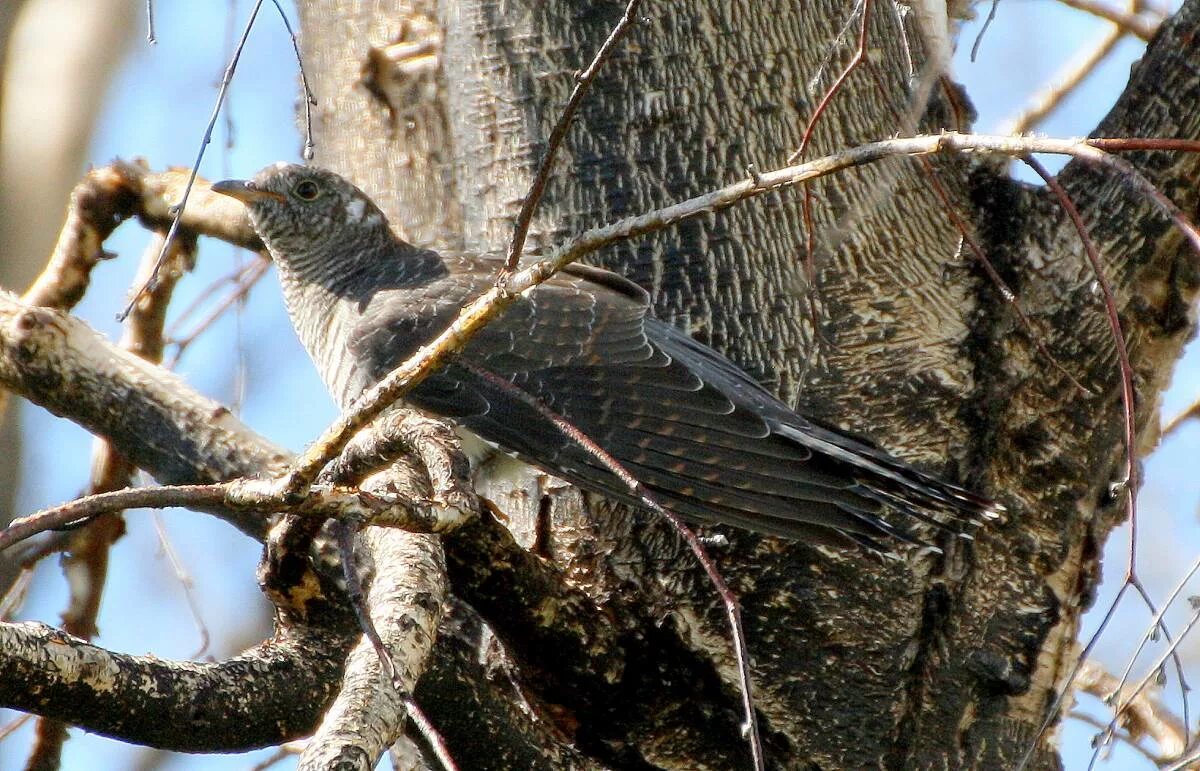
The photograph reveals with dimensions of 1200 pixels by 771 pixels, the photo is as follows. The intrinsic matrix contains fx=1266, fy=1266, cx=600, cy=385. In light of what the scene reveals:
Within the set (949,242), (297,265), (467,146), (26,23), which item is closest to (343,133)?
(467,146)

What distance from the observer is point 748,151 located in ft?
8.51

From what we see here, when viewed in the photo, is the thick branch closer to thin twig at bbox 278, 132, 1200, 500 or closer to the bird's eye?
thin twig at bbox 278, 132, 1200, 500

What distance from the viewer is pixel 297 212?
373cm

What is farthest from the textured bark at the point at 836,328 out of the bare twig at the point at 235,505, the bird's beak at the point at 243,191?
the bird's beak at the point at 243,191

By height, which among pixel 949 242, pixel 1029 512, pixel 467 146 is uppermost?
pixel 467 146

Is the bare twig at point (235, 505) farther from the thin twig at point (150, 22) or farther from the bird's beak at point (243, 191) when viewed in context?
the bird's beak at point (243, 191)

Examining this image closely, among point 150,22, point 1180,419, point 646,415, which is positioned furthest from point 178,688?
point 1180,419

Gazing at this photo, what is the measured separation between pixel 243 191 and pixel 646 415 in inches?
60.2

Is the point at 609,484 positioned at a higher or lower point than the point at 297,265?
lower

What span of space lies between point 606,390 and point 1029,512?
0.95 metres

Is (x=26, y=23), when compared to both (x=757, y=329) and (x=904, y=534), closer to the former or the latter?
(x=757, y=329)

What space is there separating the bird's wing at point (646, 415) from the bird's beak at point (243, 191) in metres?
0.71

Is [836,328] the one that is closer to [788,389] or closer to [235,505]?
[788,389]

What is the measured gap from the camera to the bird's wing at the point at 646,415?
2.40 meters
